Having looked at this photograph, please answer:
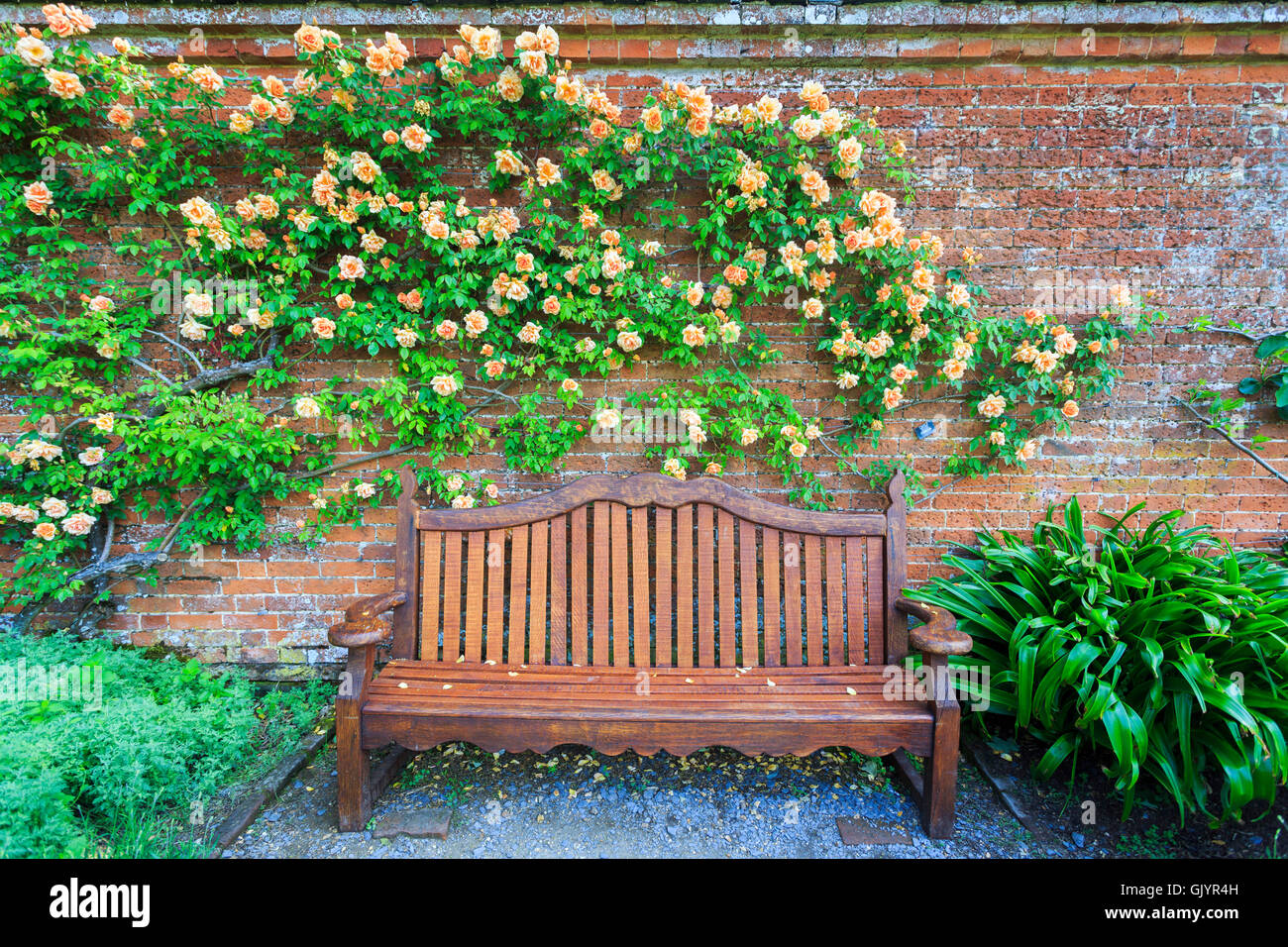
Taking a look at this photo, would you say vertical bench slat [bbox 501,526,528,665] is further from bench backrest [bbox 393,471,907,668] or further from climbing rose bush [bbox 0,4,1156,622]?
climbing rose bush [bbox 0,4,1156,622]

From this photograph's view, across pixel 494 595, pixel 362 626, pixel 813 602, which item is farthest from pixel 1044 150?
pixel 362 626

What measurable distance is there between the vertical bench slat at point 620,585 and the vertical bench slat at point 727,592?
1.32 feet

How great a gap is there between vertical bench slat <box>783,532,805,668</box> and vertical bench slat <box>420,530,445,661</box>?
4.85 feet

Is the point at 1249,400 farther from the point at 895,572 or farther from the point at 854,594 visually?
the point at 854,594

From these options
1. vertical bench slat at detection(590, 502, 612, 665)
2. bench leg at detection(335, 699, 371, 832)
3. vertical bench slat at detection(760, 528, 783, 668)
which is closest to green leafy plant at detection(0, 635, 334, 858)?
bench leg at detection(335, 699, 371, 832)

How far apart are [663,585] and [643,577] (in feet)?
0.32

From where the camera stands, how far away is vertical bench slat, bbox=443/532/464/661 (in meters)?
2.38

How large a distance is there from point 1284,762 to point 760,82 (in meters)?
3.27

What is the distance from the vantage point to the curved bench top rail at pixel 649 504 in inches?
93.5

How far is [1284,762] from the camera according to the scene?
1.78 metres

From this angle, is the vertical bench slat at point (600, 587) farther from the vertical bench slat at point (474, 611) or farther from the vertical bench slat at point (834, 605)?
the vertical bench slat at point (834, 605)

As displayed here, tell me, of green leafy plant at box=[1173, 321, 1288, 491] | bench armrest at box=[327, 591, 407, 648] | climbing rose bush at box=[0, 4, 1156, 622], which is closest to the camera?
bench armrest at box=[327, 591, 407, 648]

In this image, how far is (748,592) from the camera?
238 cm

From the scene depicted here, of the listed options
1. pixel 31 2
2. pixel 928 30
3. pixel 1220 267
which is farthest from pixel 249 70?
pixel 1220 267
